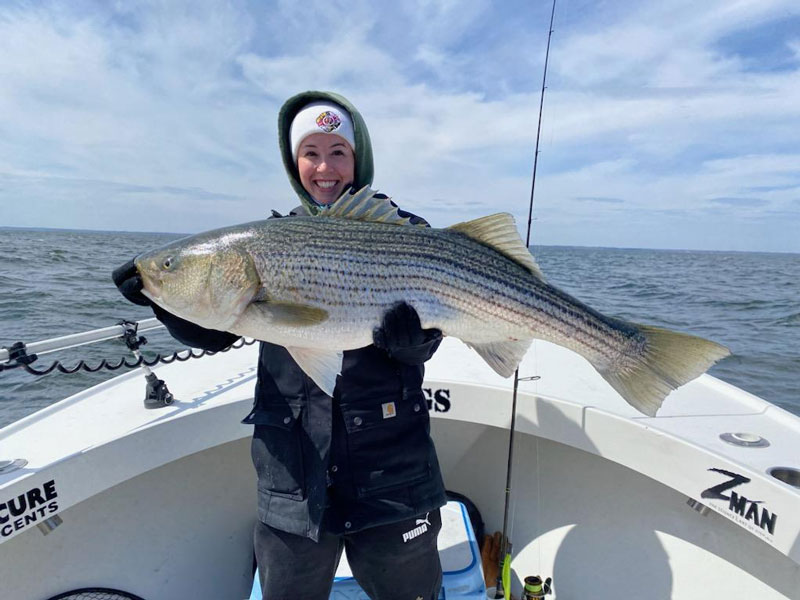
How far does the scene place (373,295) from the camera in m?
2.50

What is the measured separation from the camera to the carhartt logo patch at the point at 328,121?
2.97 meters

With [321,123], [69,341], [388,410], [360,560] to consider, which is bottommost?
[360,560]

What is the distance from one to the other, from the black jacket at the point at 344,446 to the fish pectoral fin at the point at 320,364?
7.7 inches

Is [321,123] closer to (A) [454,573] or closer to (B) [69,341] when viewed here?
(B) [69,341]

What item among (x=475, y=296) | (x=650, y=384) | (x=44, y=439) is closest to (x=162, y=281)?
(x=475, y=296)

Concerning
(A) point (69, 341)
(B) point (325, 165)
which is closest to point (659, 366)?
(B) point (325, 165)

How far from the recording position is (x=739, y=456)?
3025 millimetres

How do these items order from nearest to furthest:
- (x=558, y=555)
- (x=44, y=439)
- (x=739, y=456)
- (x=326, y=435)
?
(x=326, y=435), (x=739, y=456), (x=44, y=439), (x=558, y=555)

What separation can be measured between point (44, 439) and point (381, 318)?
2.70 meters

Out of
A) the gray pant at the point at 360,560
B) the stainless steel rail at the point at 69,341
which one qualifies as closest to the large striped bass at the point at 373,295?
the gray pant at the point at 360,560

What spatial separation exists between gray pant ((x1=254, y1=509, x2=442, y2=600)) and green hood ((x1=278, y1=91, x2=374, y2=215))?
6.05 ft

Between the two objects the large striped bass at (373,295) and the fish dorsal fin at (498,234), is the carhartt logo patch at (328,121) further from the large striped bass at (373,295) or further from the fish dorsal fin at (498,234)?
the fish dorsal fin at (498,234)

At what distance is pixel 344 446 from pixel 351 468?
0.12m

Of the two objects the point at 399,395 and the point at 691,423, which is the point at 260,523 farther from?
the point at 691,423
